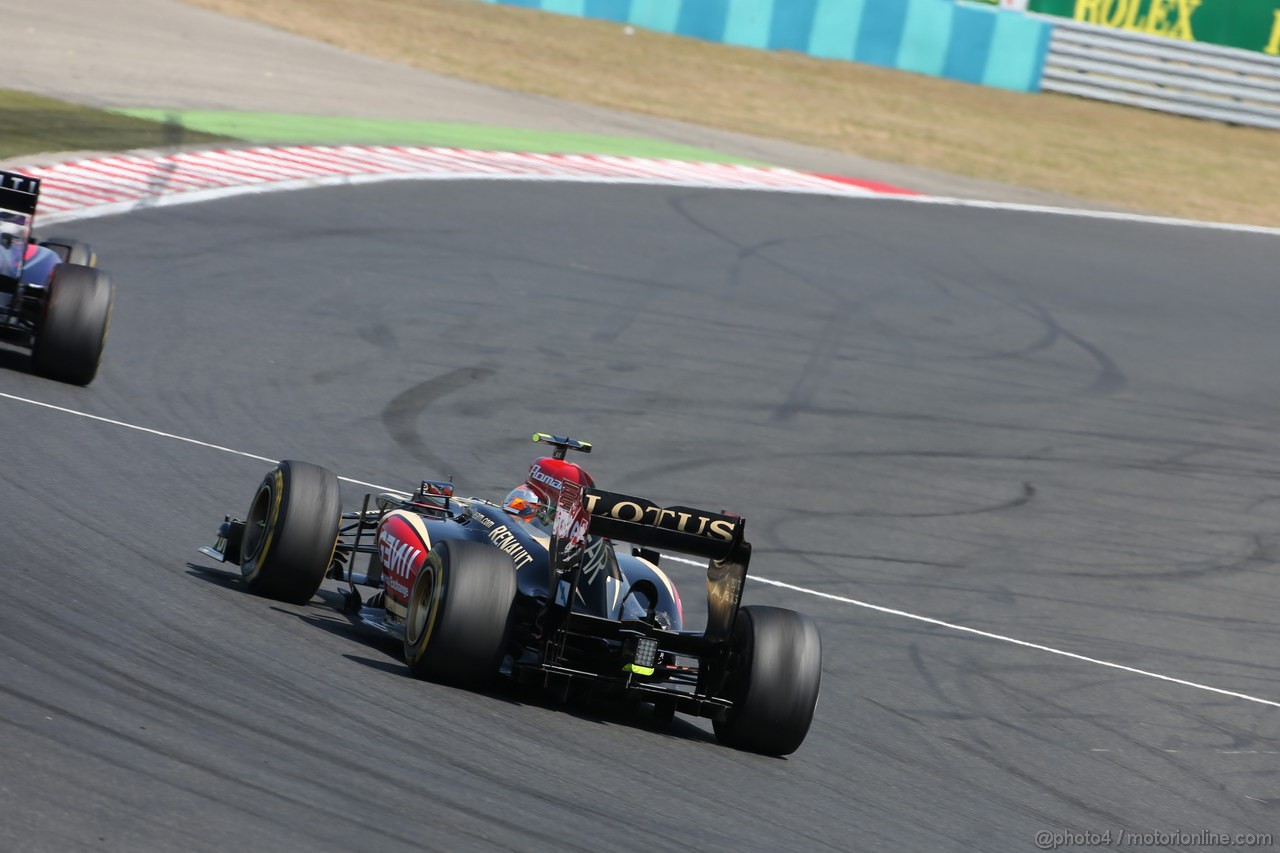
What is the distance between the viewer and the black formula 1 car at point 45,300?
32.7ft

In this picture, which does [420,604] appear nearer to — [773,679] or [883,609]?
[773,679]

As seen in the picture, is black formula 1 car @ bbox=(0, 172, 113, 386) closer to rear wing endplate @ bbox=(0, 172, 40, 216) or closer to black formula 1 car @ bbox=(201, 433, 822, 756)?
rear wing endplate @ bbox=(0, 172, 40, 216)

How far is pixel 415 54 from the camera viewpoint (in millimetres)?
27562

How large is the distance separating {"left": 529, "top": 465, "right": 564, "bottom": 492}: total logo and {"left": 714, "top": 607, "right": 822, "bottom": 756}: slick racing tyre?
0.96 meters

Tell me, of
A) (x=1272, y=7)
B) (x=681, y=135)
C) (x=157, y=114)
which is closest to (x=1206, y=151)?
(x=1272, y=7)

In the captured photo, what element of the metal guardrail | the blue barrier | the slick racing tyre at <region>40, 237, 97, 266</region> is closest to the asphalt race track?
the slick racing tyre at <region>40, 237, 97, 266</region>

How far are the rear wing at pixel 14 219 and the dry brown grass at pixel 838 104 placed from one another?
1629cm

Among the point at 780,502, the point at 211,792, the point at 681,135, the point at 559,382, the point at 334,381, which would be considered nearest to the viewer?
the point at 211,792

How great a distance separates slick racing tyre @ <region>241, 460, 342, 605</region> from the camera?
21.6 feet

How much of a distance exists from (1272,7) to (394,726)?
27575mm

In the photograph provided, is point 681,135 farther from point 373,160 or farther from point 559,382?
point 559,382

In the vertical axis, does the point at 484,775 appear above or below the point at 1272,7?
below

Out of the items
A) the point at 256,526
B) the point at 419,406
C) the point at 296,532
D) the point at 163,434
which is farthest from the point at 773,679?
the point at 419,406

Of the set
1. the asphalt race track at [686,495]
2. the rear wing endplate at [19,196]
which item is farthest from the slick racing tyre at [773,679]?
the rear wing endplate at [19,196]
